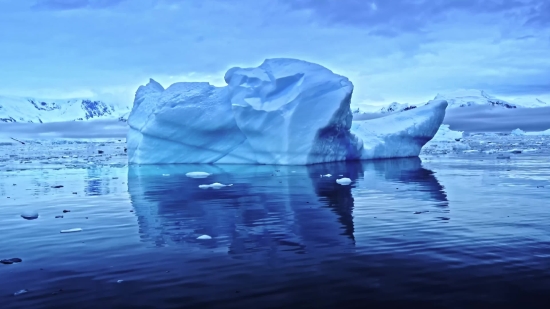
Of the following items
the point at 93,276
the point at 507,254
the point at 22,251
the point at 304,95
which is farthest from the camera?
the point at 304,95

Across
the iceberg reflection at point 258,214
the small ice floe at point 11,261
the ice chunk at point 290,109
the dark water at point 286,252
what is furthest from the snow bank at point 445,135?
the small ice floe at point 11,261

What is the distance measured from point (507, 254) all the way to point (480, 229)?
4.79 ft

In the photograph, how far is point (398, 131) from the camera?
92.2ft

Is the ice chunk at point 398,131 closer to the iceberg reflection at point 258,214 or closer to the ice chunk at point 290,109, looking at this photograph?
the ice chunk at point 290,109

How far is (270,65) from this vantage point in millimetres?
24844

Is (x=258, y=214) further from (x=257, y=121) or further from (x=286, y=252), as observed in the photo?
(x=257, y=121)

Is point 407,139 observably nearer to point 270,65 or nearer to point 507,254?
point 270,65

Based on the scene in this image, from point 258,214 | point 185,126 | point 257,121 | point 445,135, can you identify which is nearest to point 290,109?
point 257,121

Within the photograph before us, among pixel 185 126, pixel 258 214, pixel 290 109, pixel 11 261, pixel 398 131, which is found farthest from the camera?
pixel 398 131

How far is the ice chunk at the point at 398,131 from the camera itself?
28.2m

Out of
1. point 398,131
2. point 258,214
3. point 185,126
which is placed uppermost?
point 185,126

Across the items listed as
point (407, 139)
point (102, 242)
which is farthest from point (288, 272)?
point (407, 139)

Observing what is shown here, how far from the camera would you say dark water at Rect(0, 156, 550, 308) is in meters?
4.38

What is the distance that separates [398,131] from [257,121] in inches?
374
